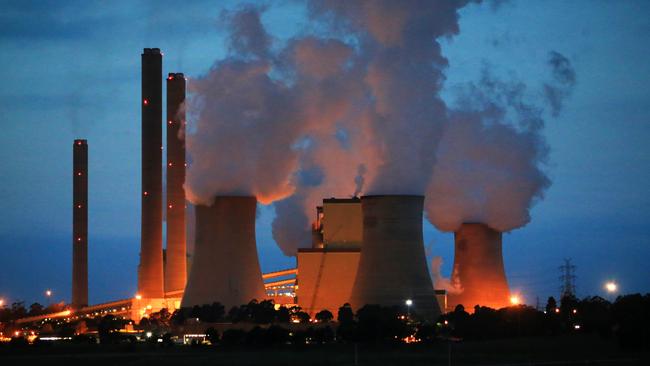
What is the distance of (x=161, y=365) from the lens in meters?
43.3

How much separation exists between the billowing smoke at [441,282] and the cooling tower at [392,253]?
29.1ft

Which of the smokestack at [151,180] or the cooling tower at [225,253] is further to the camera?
the smokestack at [151,180]

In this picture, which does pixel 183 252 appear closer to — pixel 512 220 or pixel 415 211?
pixel 512 220

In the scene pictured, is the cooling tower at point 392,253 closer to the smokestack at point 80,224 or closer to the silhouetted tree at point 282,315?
the silhouetted tree at point 282,315

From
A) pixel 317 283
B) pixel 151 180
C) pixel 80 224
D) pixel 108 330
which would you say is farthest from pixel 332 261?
pixel 80 224

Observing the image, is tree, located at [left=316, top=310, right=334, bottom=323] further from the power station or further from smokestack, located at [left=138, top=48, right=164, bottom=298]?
smokestack, located at [left=138, top=48, right=164, bottom=298]

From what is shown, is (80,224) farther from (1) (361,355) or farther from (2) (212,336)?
(1) (361,355)

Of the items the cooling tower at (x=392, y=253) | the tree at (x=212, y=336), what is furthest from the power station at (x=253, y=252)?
the tree at (x=212, y=336)

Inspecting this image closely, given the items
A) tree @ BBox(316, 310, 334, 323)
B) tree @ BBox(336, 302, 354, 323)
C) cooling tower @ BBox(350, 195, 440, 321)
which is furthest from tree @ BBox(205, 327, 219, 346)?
cooling tower @ BBox(350, 195, 440, 321)

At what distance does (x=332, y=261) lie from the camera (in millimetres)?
57812

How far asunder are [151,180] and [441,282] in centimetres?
2062

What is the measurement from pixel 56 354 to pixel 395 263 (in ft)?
41.1

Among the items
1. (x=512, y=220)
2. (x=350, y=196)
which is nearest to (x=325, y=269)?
(x=350, y=196)

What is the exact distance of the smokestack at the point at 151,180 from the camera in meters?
72.2
